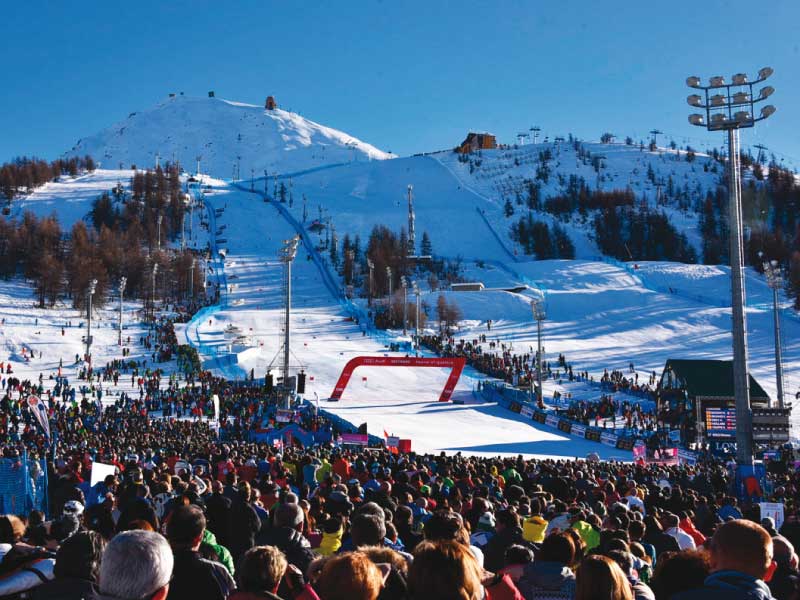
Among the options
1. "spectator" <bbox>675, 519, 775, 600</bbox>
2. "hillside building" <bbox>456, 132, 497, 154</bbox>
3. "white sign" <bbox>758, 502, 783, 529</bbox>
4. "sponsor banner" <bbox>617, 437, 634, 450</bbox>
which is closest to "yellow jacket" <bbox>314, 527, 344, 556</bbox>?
"spectator" <bbox>675, 519, 775, 600</bbox>

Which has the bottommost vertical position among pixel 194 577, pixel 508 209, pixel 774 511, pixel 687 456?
pixel 687 456

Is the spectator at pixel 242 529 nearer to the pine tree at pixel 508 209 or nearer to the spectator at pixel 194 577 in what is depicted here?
the spectator at pixel 194 577

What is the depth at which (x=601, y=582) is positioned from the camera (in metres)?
3.22

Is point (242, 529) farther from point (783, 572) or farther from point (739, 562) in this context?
point (739, 562)

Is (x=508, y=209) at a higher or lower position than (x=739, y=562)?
higher

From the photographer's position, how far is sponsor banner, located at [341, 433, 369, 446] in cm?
2352

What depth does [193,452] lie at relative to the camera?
16.6m

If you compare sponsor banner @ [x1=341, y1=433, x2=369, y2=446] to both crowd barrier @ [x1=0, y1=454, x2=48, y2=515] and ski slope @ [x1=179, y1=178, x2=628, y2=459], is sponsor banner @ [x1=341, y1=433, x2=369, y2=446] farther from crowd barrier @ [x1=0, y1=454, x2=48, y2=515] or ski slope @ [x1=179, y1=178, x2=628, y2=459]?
crowd barrier @ [x1=0, y1=454, x2=48, y2=515]

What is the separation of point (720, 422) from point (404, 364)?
Answer: 14519 millimetres

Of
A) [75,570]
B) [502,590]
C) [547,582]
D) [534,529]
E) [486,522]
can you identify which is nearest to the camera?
[75,570]

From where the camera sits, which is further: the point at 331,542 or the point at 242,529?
the point at 242,529

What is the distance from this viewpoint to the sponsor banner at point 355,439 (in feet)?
77.2

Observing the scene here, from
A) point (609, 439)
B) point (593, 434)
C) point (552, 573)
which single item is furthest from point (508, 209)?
point (552, 573)

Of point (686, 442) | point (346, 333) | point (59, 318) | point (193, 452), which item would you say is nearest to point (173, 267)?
point (59, 318)
